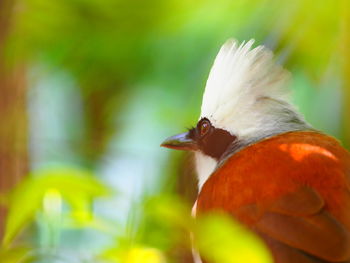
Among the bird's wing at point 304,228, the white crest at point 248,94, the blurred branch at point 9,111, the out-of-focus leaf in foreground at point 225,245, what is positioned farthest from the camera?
the blurred branch at point 9,111

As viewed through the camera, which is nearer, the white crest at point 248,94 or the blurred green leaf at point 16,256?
the blurred green leaf at point 16,256

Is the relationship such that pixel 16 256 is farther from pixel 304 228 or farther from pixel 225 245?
pixel 304 228

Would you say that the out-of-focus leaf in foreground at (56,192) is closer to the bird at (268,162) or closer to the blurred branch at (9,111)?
the bird at (268,162)

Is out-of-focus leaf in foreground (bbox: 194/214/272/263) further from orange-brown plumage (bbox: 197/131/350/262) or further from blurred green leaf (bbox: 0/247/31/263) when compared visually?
orange-brown plumage (bbox: 197/131/350/262)

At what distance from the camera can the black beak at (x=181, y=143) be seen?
196 cm

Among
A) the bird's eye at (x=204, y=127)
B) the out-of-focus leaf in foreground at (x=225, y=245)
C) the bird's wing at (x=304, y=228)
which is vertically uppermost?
the out-of-focus leaf in foreground at (x=225, y=245)

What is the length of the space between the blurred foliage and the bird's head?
6 centimetres

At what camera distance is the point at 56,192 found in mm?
945

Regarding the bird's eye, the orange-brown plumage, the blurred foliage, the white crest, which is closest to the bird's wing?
the orange-brown plumage

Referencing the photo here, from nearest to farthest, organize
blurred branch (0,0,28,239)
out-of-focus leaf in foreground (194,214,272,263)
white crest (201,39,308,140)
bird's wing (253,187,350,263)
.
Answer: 1. out-of-focus leaf in foreground (194,214,272,263)
2. bird's wing (253,187,350,263)
3. white crest (201,39,308,140)
4. blurred branch (0,0,28,239)

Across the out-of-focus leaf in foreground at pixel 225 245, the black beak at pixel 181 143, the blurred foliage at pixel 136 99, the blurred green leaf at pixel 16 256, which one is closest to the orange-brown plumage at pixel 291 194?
the blurred foliage at pixel 136 99

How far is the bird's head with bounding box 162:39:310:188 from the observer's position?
178cm

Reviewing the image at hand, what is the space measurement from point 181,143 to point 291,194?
53 cm

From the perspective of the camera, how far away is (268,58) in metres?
1.78
